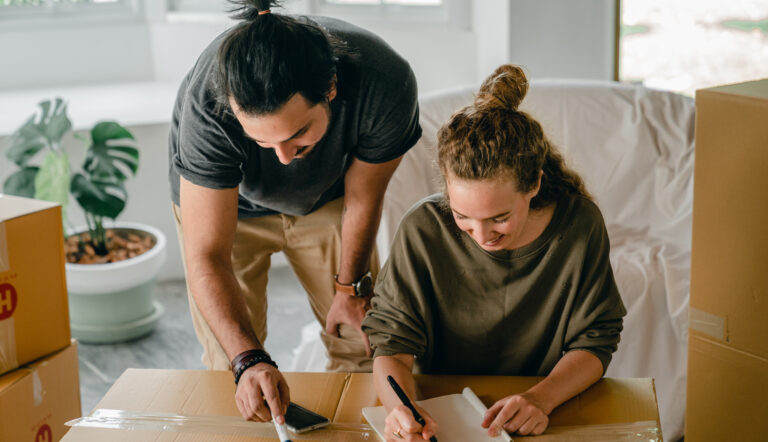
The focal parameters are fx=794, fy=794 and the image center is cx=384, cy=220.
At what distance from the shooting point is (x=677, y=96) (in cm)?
238

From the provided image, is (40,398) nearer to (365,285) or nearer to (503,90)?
(365,285)

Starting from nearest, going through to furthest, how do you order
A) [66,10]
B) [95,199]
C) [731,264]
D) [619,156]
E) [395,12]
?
[731,264], [619,156], [95,199], [395,12], [66,10]

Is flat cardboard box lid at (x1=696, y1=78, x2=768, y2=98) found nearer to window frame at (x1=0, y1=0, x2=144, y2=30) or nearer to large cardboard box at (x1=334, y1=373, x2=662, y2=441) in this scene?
large cardboard box at (x1=334, y1=373, x2=662, y2=441)

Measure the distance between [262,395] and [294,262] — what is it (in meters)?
0.66

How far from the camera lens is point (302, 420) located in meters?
1.16

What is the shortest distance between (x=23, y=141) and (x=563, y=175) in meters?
1.83

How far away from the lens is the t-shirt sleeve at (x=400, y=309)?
1300 millimetres

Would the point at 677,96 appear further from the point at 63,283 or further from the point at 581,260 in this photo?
the point at 63,283

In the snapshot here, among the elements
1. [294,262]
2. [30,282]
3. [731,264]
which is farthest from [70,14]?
[731,264]

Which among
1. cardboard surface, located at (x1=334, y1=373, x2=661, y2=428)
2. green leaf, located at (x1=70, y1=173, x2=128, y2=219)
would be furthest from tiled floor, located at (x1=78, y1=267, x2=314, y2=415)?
cardboard surface, located at (x1=334, y1=373, x2=661, y2=428)

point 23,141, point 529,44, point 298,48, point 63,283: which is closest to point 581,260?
point 298,48

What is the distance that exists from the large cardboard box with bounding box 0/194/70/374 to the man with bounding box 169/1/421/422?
0.25 metres

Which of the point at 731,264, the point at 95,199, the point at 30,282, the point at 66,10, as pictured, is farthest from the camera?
the point at 66,10

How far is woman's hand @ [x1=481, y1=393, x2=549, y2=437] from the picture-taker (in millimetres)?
1118
